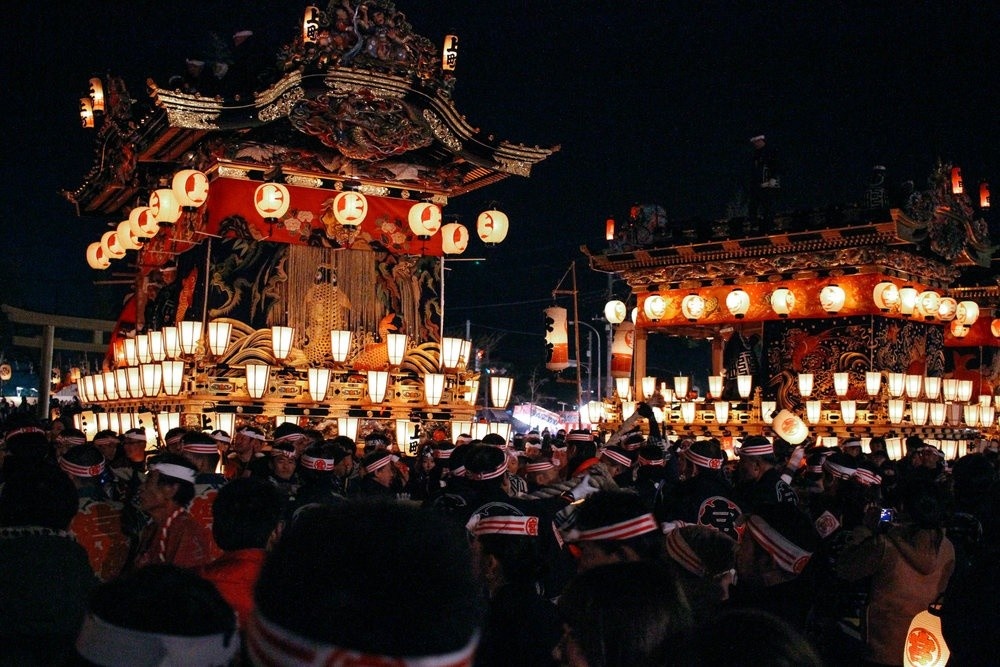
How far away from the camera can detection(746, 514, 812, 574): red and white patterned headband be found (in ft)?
15.5

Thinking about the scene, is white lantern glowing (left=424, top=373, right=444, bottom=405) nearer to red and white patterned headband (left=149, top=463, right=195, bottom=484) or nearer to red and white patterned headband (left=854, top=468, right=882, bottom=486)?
red and white patterned headband (left=854, top=468, right=882, bottom=486)

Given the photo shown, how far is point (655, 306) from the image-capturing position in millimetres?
29375

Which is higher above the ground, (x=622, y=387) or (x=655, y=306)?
(x=655, y=306)

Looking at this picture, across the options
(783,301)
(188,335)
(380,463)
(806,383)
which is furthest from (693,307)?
(380,463)

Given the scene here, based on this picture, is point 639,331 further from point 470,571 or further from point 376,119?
point 470,571

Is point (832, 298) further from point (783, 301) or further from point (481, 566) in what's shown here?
point (481, 566)

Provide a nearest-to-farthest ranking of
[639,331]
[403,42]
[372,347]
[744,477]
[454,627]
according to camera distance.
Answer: [454,627] → [744,477] → [403,42] → [372,347] → [639,331]

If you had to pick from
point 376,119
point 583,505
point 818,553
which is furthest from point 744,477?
point 376,119

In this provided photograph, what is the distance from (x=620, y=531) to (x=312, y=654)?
117 inches

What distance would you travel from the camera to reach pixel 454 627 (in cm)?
167

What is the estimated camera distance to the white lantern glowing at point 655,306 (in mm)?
29328

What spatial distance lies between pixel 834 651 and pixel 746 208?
25523 millimetres

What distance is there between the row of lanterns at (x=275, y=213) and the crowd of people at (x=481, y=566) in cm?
834

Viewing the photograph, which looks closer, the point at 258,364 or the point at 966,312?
the point at 258,364
